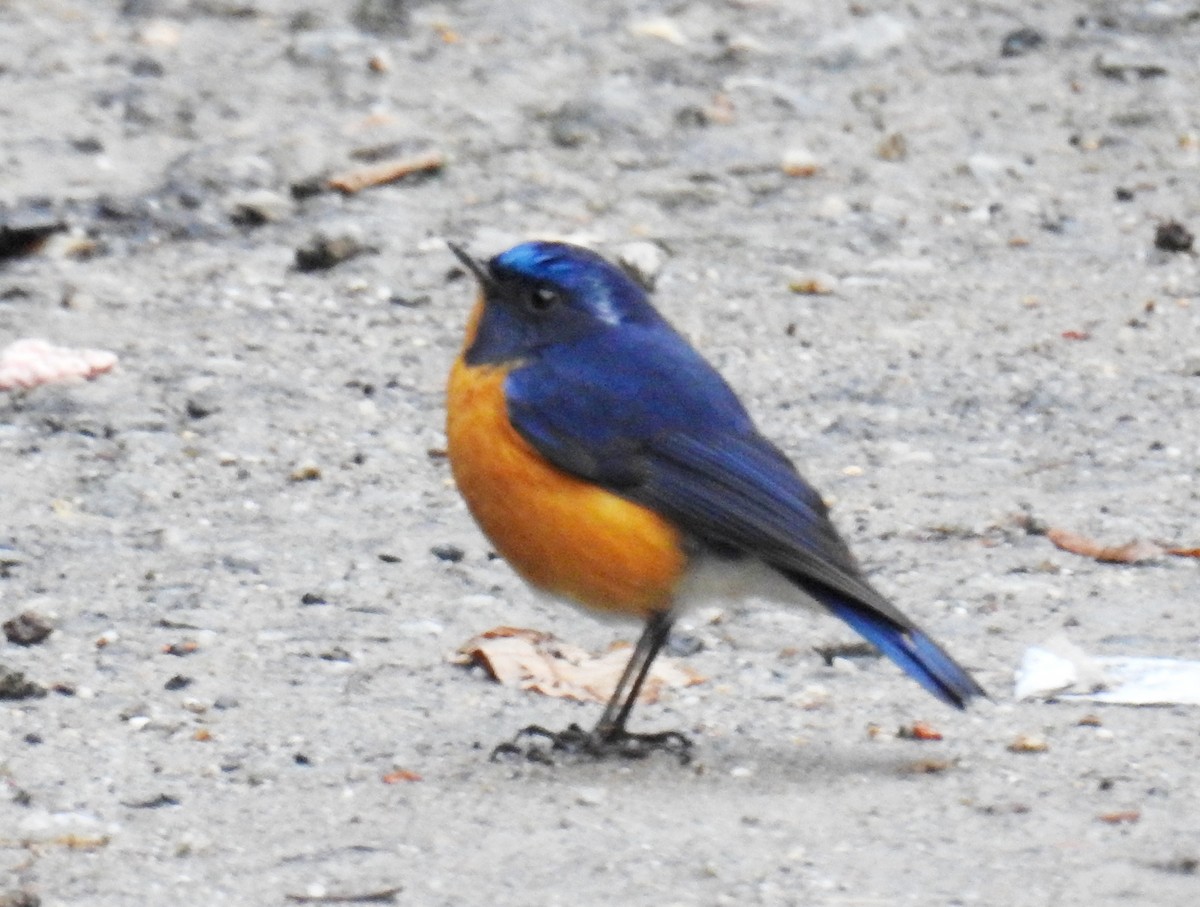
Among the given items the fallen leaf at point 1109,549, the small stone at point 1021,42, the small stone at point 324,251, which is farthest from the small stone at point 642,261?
the small stone at point 1021,42

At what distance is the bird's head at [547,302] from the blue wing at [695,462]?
61 mm

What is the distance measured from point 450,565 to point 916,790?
71.6 inches

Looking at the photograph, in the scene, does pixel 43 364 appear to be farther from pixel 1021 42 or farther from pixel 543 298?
pixel 1021 42

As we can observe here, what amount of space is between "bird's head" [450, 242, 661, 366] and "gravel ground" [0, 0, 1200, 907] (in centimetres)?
78

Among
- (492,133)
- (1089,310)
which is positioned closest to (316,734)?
(1089,310)

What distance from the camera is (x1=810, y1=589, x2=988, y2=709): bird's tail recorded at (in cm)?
477

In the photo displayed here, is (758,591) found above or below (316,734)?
above

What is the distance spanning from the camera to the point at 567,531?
5035 mm

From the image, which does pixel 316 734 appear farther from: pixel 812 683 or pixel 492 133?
pixel 492 133

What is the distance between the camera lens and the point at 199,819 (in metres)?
4.62

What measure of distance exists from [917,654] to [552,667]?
1.17m

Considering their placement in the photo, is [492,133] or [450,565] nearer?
[450,565]

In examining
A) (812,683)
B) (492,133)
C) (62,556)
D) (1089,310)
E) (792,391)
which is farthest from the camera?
(492,133)

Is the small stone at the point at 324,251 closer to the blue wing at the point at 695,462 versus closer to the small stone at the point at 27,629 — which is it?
the small stone at the point at 27,629
